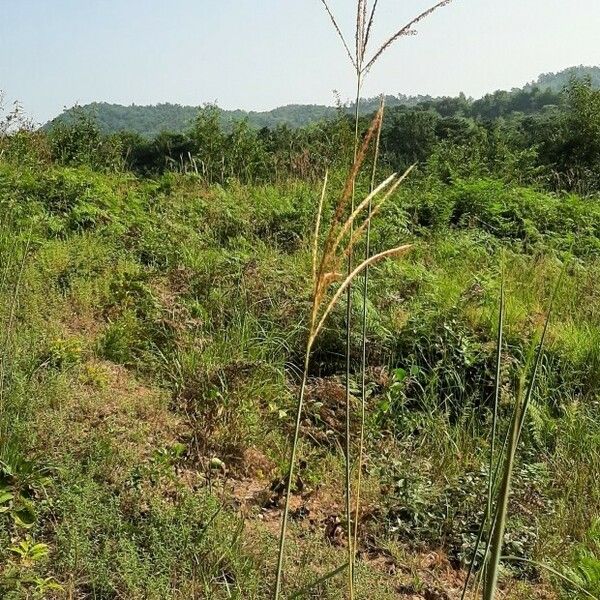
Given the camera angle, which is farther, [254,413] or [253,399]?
[253,399]

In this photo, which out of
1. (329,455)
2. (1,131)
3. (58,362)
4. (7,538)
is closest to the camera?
(7,538)

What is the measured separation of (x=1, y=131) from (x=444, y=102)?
7682cm

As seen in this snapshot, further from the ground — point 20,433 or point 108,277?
point 108,277

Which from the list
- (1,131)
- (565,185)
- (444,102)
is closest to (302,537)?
(1,131)

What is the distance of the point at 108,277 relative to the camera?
4754mm

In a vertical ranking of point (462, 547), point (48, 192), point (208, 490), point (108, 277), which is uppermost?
point (48, 192)

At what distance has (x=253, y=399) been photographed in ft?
11.8

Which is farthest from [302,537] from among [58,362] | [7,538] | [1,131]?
[1,131]

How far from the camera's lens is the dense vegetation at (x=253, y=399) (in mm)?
2422

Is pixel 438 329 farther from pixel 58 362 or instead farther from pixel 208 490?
pixel 58 362

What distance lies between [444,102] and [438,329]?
252 ft

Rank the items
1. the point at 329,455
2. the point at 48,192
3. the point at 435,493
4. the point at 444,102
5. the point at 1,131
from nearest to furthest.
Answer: the point at 435,493 < the point at 329,455 < the point at 1,131 < the point at 48,192 < the point at 444,102

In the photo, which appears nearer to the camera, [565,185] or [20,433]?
[20,433]

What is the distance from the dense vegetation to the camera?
7.95 feet
